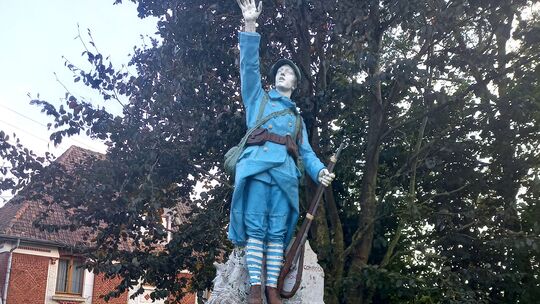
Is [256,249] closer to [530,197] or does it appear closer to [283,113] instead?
[283,113]

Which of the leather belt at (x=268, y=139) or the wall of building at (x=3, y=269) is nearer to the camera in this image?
the leather belt at (x=268, y=139)

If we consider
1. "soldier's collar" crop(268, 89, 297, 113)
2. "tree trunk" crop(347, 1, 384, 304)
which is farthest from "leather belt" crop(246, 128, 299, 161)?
"tree trunk" crop(347, 1, 384, 304)

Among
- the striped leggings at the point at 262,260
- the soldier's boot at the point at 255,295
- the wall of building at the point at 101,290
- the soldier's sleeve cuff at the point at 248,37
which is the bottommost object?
the soldier's boot at the point at 255,295

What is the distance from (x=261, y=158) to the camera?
599 centimetres

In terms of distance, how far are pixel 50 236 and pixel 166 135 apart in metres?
12.0

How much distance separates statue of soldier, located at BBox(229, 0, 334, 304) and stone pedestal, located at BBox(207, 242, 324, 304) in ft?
0.52

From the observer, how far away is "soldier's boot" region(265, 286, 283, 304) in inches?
225

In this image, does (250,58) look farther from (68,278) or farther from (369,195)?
(68,278)

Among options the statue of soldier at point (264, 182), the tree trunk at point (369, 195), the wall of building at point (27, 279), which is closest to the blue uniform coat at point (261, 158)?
the statue of soldier at point (264, 182)

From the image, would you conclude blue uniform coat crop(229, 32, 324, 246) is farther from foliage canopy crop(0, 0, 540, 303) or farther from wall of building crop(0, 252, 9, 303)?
wall of building crop(0, 252, 9, 303)

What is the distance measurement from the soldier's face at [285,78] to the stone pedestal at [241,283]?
5.19 ft

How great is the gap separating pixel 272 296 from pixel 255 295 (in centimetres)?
17

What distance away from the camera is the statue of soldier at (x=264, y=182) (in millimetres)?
5832

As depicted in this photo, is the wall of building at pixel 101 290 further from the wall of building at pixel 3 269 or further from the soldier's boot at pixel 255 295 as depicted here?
the soldier's boot at pixel 255 295
